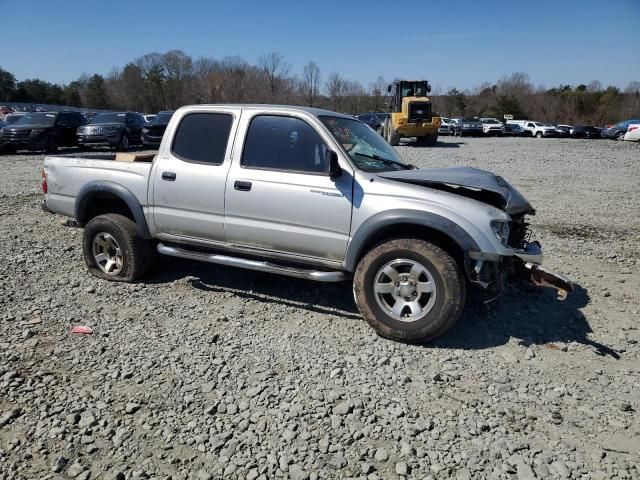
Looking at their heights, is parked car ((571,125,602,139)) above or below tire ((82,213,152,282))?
above

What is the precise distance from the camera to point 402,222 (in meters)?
3.95

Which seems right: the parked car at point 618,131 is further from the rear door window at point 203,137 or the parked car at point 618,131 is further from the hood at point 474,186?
the rear door window at point 203,137

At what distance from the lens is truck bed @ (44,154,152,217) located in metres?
5.05

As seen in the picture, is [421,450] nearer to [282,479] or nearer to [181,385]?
[282,479]

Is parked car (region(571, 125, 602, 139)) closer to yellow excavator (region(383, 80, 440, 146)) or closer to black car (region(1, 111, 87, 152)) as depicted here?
yellow excavator (region(383, 80, 440, 146))

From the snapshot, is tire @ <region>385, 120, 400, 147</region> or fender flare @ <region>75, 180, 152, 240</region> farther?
tire @ <region>385, 120, 400, 147</region>

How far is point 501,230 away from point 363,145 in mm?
1614

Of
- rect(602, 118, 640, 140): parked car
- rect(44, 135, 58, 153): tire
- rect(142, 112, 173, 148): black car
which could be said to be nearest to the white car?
rect(602, 118, 640, 140): parked car

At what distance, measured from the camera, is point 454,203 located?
12.8 feet

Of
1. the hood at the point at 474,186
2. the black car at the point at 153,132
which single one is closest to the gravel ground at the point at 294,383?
the hood at the point at 474,186

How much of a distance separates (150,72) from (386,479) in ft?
276

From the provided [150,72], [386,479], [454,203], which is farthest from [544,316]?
[150,72]

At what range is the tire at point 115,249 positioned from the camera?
5.13 meters

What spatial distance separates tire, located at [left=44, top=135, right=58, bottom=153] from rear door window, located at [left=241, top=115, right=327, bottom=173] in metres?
17.7
